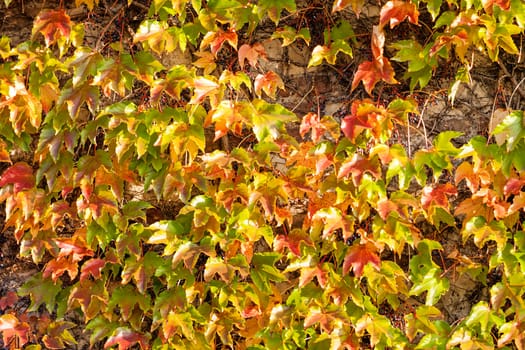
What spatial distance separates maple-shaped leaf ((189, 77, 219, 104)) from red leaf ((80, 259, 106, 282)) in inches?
26.9

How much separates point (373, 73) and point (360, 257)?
0.63m

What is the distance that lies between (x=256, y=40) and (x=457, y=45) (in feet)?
2.38

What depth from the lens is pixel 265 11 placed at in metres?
2.21

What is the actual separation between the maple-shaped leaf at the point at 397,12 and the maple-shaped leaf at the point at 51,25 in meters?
1.07

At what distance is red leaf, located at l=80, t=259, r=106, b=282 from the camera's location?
237 cm

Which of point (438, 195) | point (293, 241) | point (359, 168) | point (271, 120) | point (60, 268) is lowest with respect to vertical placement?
point (60, 268)

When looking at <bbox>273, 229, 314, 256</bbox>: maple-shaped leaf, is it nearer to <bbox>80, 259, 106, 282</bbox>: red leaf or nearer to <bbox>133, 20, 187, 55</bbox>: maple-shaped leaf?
<bbox>80, 259, 106, 282</bbox>: red leaf

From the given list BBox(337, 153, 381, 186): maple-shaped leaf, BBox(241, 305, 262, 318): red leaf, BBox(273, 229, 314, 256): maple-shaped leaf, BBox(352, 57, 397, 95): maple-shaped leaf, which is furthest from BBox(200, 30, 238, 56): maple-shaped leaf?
BBox(241, 305, 262, 318): red leaf

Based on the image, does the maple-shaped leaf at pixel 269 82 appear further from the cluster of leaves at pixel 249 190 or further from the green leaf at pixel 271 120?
the green leaf at pixel 271 120

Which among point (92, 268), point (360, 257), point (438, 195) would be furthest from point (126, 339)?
point (438, 195)

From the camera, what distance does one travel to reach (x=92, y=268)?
2.37m

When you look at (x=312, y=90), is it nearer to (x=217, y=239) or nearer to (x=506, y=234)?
(x=217, y=239)

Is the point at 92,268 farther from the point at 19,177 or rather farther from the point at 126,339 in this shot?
the point at 19,177

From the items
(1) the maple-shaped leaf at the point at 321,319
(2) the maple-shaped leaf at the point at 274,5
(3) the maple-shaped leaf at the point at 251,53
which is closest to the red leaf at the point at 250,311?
(1) the maple-shaped leaf at the point at 321,319
